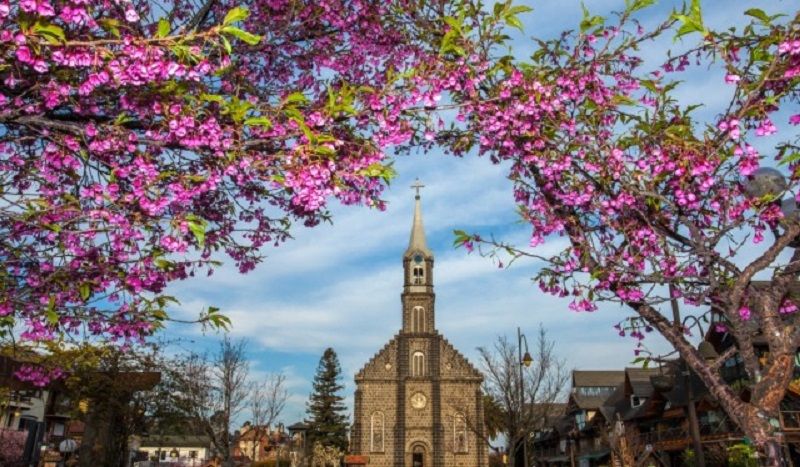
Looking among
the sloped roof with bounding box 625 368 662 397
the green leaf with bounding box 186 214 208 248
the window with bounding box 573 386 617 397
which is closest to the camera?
the green leaf with bounding box 186 214 208 248

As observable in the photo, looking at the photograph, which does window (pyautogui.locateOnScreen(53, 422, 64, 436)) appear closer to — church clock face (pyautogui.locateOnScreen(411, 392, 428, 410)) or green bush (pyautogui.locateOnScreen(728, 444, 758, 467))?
church clock face (pyautogui.locateOnScreen(411, 392, 428, 410))

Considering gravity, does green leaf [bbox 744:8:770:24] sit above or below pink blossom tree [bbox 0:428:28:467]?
above

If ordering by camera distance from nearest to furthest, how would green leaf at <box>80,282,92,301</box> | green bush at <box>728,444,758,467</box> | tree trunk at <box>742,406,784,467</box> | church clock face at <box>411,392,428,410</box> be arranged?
tree trunk at <box>742,406,784,467</box> → green leaf at <box>80,282,92,301</box> → green bush at <box>728,444,758,467</box> → church clock face at <box>411,392,428,410</box>

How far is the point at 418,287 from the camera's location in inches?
2092

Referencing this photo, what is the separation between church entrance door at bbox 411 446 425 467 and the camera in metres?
47.9

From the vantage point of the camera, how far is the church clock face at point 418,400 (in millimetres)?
49594

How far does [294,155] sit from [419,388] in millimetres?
48280

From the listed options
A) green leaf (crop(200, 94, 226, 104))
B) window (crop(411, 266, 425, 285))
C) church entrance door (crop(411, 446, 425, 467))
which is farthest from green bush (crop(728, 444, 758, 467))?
window (crop(411, 266, 425, 285))

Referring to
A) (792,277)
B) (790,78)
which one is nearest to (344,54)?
(790,78)

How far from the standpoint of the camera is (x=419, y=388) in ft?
165

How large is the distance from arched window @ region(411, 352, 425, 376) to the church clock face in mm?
1794

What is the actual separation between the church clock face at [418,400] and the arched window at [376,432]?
9.68 feet

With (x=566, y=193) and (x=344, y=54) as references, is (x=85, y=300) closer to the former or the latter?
(x=344, y=54)

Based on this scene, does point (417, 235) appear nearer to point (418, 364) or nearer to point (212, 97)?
point (418, 364)
